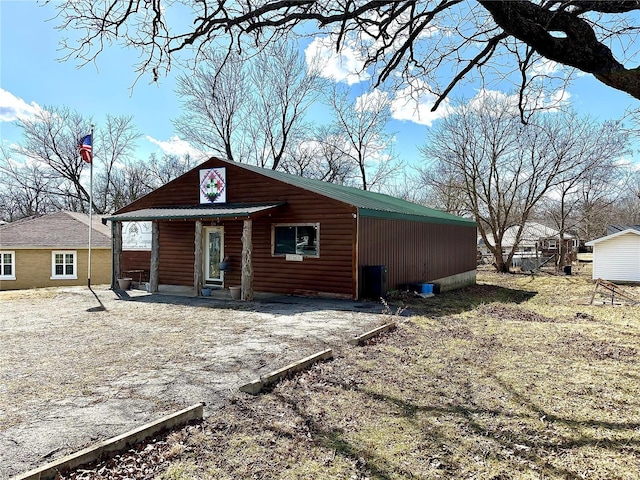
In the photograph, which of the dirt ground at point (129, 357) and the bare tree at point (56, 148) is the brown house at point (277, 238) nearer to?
the dirt ground at point (129, 357)

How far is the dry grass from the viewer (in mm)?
2938

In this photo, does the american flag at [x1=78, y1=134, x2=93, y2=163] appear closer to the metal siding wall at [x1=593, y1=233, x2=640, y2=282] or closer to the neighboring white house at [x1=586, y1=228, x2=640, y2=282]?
the neighboring white house at [x1=586, y1=228, x2=640, y2=282]

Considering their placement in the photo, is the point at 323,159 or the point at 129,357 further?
the point at 323,159

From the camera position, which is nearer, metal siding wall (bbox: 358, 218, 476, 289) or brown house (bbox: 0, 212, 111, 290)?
metal siding wall (bbox: 358, 218, 476, 289)

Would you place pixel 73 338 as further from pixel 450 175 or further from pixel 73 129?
pixel 73 129

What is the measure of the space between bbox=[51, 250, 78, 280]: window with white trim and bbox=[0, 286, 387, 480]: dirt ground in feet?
36.2

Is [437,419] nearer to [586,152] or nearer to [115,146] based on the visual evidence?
[586,152]

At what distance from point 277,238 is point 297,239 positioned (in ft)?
2.48

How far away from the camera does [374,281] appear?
11156mm

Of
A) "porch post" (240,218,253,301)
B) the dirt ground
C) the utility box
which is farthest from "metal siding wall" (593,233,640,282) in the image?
"porch post" (240,218,253,301)

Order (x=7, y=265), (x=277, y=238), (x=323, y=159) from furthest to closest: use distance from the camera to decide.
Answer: (x=323, y=159)
(x=7, y=265)
(x=277, y=238)

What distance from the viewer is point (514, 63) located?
5094mm

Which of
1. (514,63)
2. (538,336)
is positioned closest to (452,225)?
(538,336)

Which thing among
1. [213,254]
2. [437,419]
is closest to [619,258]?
[213,254]
